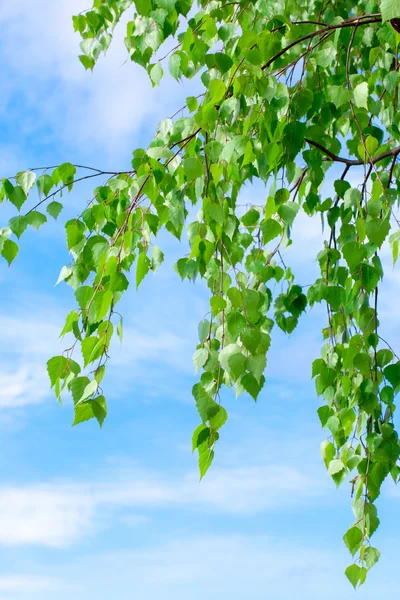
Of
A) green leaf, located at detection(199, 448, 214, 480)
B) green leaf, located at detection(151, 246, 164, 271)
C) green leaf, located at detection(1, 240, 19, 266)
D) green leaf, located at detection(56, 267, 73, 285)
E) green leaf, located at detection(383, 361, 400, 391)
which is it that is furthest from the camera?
green leaf, located at detection(151, 246, 164, 271)

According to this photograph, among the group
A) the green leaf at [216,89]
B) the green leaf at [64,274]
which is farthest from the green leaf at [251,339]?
the green leaf at [64,274]

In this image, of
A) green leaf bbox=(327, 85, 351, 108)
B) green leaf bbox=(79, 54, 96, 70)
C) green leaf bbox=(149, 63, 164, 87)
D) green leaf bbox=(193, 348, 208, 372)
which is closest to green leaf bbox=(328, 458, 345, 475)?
green leaf bbox=(193, 348, 208, 372)

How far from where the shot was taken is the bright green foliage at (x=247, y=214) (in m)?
1.87

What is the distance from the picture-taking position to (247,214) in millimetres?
3006

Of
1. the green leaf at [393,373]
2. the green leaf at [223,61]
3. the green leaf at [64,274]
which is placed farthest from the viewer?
the green leaf at [64,274]

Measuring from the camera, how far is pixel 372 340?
240 cm

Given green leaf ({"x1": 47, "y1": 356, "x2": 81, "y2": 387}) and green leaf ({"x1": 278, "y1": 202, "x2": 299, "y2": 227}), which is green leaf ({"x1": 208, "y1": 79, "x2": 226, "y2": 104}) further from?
green leaf ({"x1": 47, "y1": 356, "x2": 81, "y2": 387})

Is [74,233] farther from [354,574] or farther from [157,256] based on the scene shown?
[354,574]

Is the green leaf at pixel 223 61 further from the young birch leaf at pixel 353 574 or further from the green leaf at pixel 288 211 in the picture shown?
the young birch leaf at pixel 353 574

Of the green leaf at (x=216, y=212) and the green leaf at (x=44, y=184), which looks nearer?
the green leaf at (x=216, y=212)

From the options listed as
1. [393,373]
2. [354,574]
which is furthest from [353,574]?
[393,373]

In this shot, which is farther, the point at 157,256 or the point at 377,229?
the point at 157,256

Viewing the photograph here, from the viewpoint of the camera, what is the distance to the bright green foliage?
1.87 meters

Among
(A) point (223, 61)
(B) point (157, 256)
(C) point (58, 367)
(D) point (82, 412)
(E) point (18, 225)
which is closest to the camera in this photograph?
(D) point (82, 412)
